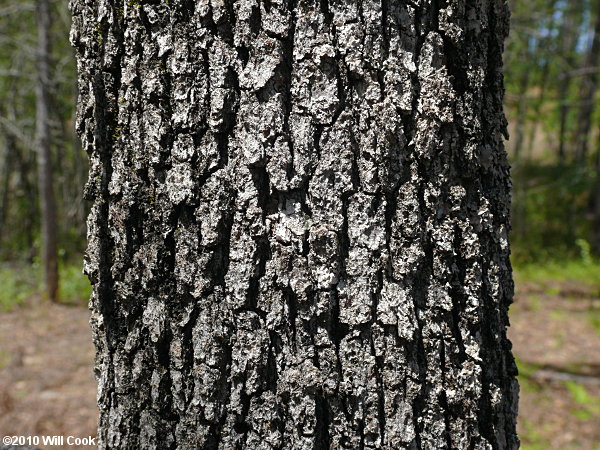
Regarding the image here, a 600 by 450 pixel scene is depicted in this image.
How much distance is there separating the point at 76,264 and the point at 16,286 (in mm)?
1361

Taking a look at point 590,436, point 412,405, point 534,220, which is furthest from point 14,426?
point 534,220

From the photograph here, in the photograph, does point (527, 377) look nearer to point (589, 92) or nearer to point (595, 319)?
point (595, 319)

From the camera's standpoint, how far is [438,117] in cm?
118

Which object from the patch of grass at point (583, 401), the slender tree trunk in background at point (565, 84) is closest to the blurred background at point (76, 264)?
the patch of grass at point (583, 401)

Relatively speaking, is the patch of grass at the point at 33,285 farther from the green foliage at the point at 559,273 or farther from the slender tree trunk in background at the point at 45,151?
the green foliage at the point at 559,273

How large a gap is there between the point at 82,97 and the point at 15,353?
5.66m

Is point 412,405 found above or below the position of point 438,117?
below

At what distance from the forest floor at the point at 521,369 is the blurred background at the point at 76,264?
16 millimetres

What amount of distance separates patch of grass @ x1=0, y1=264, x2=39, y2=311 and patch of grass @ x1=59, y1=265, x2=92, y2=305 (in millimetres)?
450

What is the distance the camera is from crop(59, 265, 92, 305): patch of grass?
339 inches

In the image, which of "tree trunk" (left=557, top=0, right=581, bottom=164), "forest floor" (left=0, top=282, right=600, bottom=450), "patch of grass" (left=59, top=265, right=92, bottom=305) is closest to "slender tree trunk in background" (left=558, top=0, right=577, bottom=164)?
"tree trunk" (left=557, top=0, right=581, bottom=164)

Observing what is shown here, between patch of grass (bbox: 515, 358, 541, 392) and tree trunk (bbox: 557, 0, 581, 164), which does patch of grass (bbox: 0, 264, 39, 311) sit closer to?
patch of grass (bbox: 515, 358, 541, 392)

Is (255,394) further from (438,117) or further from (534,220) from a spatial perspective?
(534,220)

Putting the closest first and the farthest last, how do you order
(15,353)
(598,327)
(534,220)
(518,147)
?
(15,353)
(598,327)
(534,220)
(518,147)
